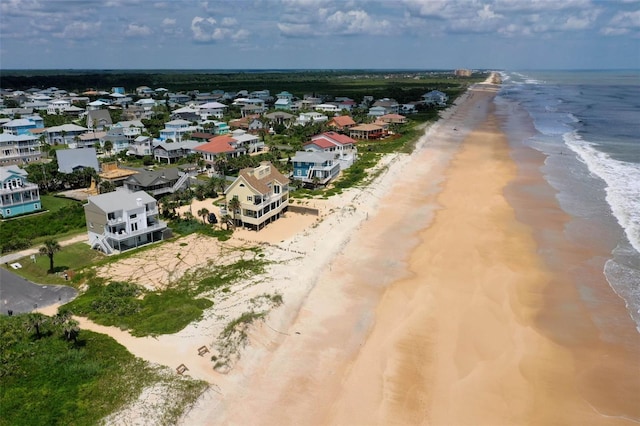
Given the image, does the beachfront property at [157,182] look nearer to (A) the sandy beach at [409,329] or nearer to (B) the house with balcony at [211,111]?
(A) the sandy beach at [409,329]

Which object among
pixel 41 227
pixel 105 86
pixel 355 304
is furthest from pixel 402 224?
pixel 105 86

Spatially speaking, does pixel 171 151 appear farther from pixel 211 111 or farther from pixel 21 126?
pixel 211 111

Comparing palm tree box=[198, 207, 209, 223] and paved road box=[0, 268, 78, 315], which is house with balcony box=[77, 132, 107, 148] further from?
paved road box=[0, 268, 78, 315]

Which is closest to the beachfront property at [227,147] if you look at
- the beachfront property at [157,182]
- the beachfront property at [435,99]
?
the beachfront property at [157,182]

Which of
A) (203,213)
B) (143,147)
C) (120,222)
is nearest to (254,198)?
(203,213)

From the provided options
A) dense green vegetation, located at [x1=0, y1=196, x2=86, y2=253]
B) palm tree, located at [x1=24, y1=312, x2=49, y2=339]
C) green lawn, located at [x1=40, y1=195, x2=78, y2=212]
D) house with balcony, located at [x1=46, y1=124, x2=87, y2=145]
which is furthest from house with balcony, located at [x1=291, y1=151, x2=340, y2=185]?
house with balcony, located at [x1=46, y1=124, x2=87, y2=145]

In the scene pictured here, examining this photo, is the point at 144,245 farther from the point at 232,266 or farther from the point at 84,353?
the point at 84,353
